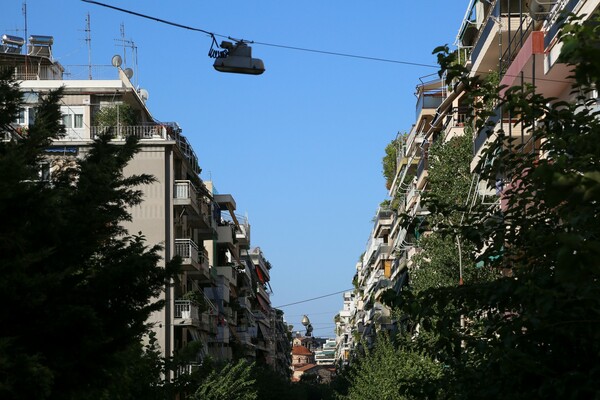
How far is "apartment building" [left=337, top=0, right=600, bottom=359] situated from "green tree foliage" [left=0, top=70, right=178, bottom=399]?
3.05 metres

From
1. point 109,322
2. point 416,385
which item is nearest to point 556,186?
point 416,385

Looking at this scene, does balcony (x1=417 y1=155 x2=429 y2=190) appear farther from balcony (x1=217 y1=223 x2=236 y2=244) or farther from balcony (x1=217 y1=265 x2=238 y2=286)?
balcony (x1=217 y1=265 x2=238 y2=286)

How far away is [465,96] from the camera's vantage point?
14172 mm

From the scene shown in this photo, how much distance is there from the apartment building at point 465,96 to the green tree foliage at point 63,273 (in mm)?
3047

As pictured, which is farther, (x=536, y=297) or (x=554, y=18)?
(x=554, y=18)

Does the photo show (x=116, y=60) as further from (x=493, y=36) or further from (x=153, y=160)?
(x=493, y=36)

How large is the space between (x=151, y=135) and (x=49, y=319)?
1561 inches

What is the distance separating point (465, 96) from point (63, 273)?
4.67 m

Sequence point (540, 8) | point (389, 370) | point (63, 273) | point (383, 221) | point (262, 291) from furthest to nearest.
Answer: point (262, 291) → point (383, 221) → point (389, 370) → point (540, 8) → point (63, 273)

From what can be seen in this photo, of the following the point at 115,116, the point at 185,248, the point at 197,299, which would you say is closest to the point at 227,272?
the point at 197,299

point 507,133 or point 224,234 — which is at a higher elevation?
point 224,234

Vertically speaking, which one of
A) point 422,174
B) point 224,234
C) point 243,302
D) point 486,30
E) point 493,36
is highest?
point 422,174

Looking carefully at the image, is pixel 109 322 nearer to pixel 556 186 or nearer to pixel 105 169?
pixel 105 169

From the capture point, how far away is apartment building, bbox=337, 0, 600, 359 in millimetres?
21844
